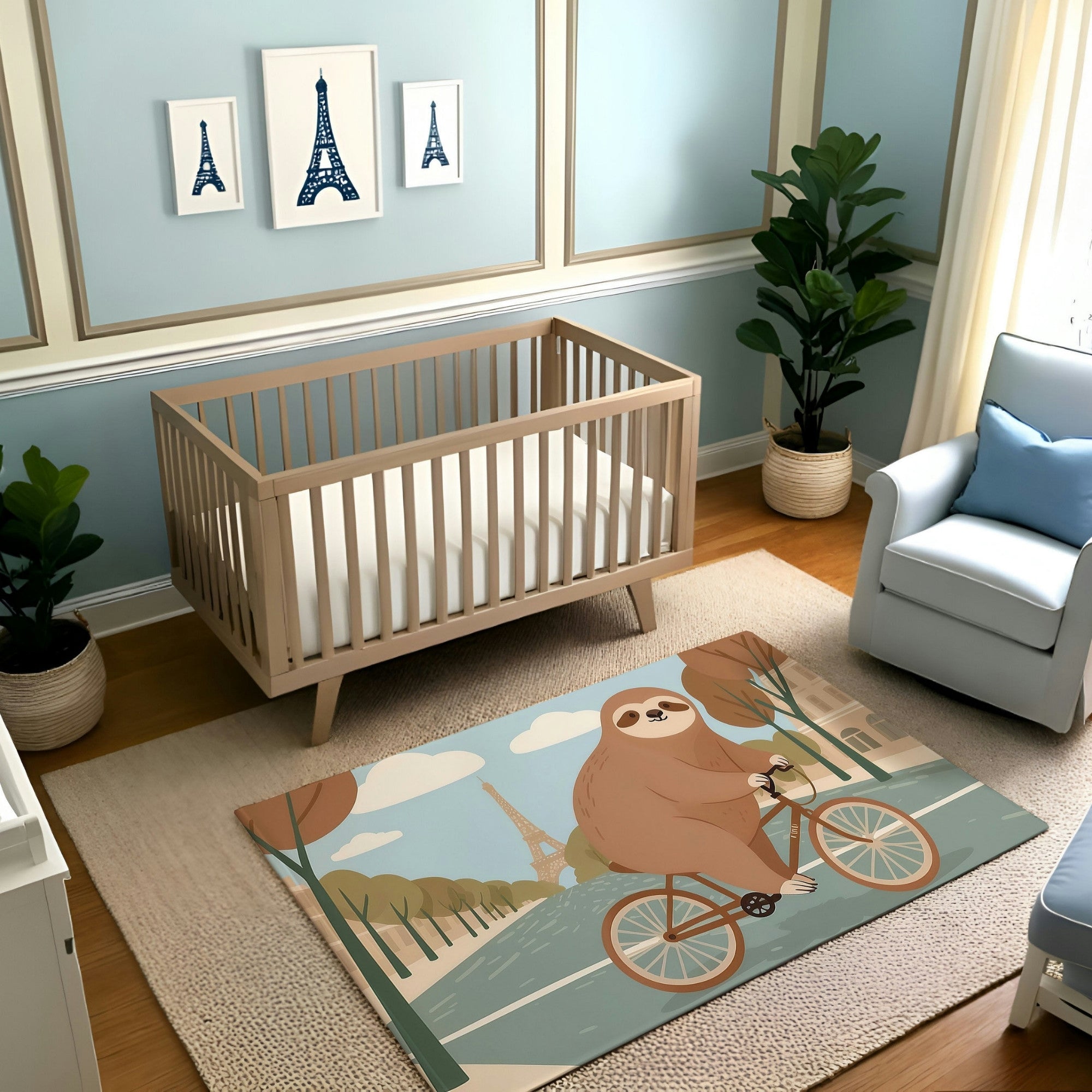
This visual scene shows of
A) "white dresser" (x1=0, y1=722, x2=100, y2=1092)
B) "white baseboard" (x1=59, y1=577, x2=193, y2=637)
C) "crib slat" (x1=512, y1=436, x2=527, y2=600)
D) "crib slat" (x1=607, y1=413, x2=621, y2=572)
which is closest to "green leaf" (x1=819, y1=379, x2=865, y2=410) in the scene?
"crib slat" (x1=607, y1=413, x2=621, y2=572)

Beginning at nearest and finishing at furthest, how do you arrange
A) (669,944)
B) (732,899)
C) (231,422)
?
1. (669,944)
2. (732,899)
3. (231,422)

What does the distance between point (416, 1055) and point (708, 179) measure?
2.89 meters

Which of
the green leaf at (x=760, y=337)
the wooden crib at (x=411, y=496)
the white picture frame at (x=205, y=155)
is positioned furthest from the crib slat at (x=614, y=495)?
the white picture frame at (x=205, y=155)

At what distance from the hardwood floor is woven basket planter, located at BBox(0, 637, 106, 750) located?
52 millimetres

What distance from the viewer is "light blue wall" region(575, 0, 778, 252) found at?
11.3 feet

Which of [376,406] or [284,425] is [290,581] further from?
[376,406]

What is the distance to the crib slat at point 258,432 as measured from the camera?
9.98 ft

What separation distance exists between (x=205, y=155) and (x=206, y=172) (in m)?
0.04

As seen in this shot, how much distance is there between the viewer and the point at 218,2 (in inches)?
109

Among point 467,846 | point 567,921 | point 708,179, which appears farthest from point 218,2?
point 567,921

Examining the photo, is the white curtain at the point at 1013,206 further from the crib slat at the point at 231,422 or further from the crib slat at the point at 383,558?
the crib slat at the point at 231,422

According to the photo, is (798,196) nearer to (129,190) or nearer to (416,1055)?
(129,190)

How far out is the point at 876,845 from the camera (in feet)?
8.05

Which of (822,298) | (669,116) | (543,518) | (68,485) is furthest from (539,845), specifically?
(669,116)
